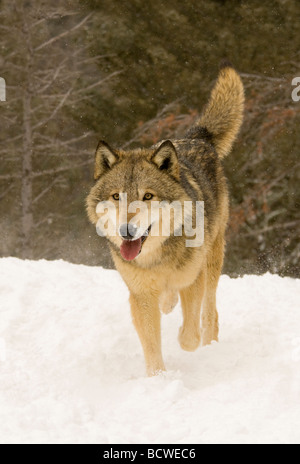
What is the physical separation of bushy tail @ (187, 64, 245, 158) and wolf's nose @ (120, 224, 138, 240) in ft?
7.83

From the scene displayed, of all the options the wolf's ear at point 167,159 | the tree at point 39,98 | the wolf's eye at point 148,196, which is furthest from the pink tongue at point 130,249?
the tree at point 39,98

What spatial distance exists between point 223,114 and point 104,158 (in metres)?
1.96

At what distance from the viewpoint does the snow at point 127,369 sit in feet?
12.3

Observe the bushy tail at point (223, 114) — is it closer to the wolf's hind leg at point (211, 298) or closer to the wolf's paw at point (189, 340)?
the wolf's hind leg at point (211, 298)

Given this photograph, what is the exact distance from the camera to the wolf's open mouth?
14.9 feet

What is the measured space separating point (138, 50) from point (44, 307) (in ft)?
34.5

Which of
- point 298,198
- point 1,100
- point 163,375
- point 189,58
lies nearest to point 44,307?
point 163,375

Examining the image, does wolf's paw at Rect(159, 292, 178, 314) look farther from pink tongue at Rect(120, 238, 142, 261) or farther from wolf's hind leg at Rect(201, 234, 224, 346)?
pink tongue at Rect(120, 238, 142, 261)

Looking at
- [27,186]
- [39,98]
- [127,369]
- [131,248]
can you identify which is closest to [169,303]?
[127,369]

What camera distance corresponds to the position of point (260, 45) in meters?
13.7

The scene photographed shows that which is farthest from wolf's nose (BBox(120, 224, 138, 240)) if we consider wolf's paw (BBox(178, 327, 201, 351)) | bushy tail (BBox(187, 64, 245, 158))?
bushy tail (BBox(187, 64, 245, 158))

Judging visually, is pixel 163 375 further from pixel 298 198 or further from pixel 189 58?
pixel 189 58

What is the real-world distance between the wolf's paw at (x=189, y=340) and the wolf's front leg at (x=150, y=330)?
53cm
